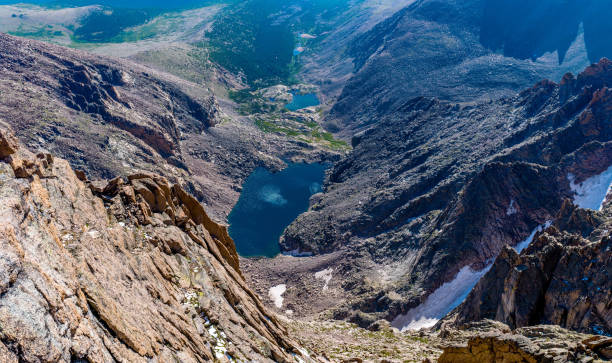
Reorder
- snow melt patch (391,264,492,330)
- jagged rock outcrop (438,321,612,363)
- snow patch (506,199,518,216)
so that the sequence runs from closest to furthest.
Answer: jagged rock outcrop (438,321,612,363), snow melt patch (391,264,492,330), snow patch (506,199,518,216)

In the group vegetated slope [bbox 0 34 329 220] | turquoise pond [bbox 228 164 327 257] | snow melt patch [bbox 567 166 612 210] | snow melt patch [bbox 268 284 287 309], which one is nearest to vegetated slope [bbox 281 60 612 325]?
snow melt patch [bbox 567 166 612 210]

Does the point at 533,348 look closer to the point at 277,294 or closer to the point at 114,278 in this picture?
the point at 114,278

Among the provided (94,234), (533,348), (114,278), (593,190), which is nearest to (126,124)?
(94,234)

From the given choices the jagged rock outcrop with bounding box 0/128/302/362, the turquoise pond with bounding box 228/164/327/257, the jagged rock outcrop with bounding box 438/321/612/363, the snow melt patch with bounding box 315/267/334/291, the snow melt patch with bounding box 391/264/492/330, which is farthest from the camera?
the turquoise pond with bounding box 228/164/327/257

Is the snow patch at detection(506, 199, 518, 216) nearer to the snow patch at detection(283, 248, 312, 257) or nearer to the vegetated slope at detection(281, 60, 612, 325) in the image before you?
the vegetated slope at detection(281, 60, 612, 325)

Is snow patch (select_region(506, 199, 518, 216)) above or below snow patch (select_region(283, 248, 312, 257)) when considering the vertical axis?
above
